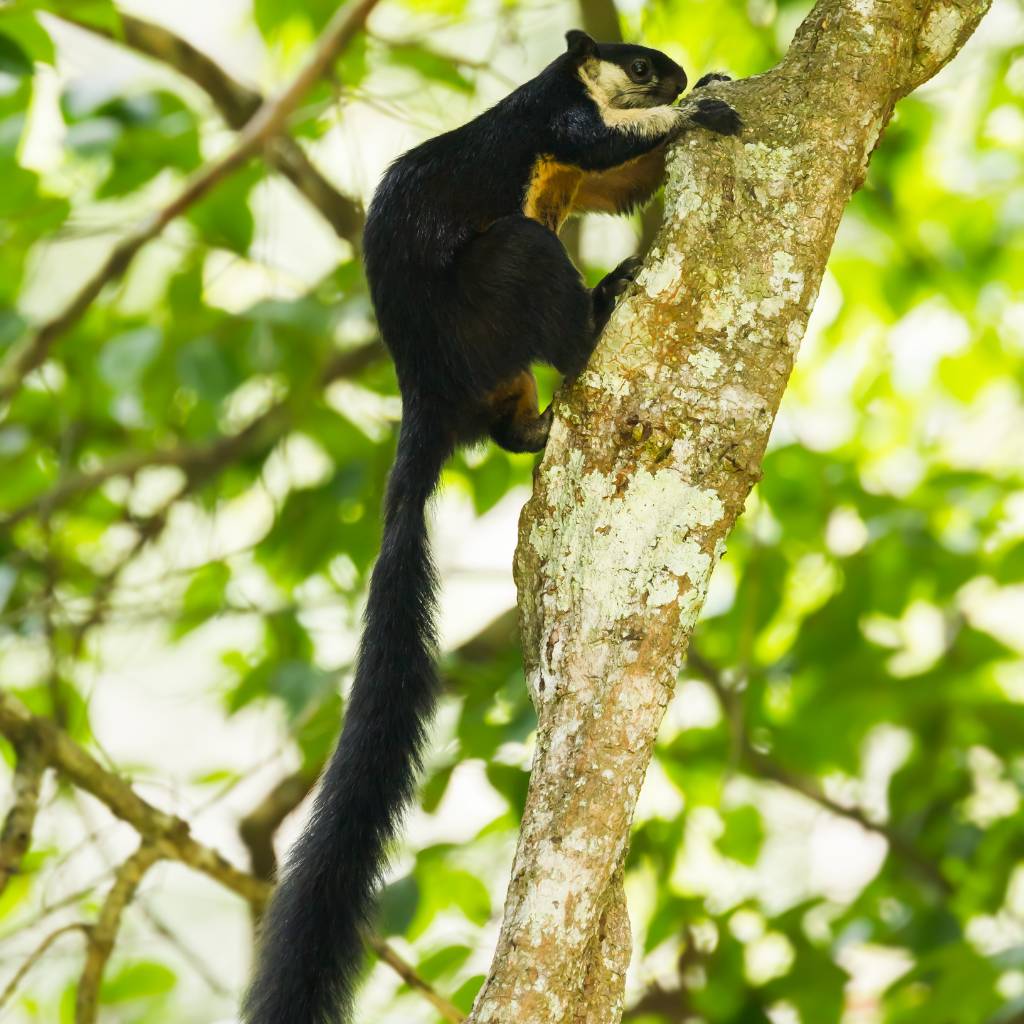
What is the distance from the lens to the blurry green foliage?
9.29ft

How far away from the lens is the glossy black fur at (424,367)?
5.94 feet

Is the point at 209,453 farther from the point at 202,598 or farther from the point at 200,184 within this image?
the point at 200,184

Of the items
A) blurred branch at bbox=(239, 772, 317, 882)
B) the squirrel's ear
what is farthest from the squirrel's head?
blurred branch at bbox=(239, 772, 317, 882)

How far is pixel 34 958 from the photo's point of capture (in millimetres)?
2230

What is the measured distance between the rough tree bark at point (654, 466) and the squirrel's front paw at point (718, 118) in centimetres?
2

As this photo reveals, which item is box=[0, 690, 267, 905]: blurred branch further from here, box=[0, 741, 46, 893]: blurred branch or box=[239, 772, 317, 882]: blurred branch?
box=[239, 772, 317, 882]: blurred branch

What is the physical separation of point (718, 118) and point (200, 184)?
1636 mm

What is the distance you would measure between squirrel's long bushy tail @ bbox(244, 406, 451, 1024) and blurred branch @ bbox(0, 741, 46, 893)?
69 cm

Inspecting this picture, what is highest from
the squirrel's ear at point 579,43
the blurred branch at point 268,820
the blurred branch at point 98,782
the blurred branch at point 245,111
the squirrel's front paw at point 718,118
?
the blurred branch at point 245,111

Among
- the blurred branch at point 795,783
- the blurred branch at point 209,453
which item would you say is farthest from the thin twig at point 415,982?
the blurred branch at point 209,453

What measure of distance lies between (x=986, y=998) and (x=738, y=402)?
1.36 m

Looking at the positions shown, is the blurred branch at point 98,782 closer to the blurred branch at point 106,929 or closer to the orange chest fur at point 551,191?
the blurred branch at point 106,929

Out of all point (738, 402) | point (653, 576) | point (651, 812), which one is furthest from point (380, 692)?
point (651, 812)

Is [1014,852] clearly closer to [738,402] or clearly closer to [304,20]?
[738,402]
